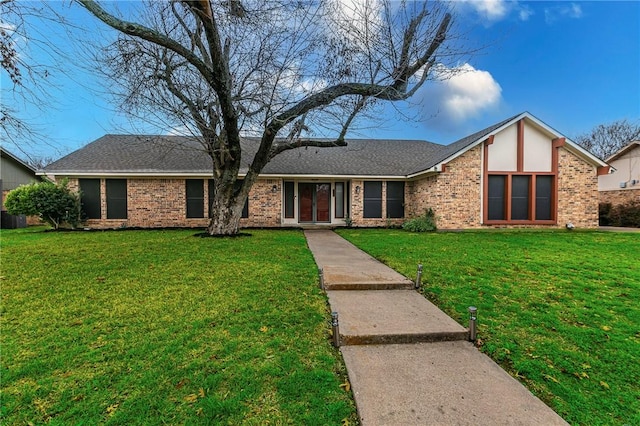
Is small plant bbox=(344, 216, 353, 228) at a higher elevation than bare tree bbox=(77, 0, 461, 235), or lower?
lower

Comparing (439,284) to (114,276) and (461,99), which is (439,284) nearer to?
(114,276)

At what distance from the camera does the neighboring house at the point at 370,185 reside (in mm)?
12805

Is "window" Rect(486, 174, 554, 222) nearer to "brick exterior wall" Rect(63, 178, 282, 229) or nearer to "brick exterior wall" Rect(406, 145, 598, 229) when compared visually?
"brick exterior wall" Rect(406, 145, 598, 229)

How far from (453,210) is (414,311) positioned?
9804 mm

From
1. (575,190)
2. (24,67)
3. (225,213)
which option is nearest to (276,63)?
(225,213)

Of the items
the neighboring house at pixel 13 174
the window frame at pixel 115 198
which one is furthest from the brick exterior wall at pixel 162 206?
the neighboring house at pixel 13 174

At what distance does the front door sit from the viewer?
15828 millimetres

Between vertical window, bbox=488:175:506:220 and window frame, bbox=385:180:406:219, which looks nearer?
vertical window, bbox=488:175:506:220

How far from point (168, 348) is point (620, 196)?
76.6 ft

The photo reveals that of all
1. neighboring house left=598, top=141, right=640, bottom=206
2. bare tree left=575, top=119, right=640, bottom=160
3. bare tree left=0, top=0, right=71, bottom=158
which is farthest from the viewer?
bare tree left=575, top=119, right=640, bottom=160

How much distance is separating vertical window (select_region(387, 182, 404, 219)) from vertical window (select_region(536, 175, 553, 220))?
5.64 m

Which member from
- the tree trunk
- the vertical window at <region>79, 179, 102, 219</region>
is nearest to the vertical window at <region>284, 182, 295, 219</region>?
the tree trunk

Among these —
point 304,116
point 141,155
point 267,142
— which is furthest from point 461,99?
point 141,155

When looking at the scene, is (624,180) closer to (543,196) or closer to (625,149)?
(625,149)
